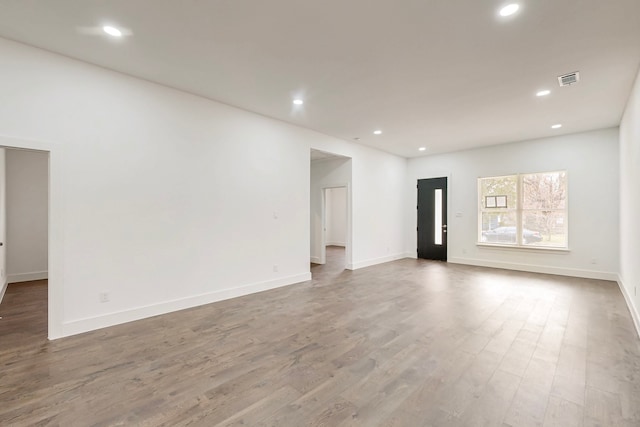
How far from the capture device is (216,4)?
7.88 feet

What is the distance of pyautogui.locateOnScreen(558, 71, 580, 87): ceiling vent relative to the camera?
3533mm

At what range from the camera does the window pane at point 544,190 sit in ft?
20.9

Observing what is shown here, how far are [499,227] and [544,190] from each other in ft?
4.04

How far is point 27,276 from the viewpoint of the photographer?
233 inches

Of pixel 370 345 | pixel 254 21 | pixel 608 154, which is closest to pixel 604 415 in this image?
pixel 370 345

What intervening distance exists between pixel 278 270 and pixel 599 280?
6292 millimetres

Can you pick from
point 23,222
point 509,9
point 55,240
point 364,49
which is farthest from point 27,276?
point 509,9

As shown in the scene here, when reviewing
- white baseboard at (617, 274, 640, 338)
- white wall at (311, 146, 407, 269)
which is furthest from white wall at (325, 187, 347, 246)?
white baseboard at (617, 274, 640, 338)

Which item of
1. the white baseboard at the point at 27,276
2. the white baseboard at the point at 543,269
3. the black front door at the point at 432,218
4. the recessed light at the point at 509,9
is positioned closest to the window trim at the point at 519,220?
the white baseboard at the point at 543,269

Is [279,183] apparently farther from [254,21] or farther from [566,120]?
[566,120]

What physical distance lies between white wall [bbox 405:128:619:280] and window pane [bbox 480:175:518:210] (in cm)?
18

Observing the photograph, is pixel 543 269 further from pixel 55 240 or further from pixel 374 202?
pixel 55 240

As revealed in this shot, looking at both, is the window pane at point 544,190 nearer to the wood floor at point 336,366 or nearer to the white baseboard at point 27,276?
the wood floor at point 336,366

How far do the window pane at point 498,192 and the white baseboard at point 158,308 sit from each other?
5.43m
